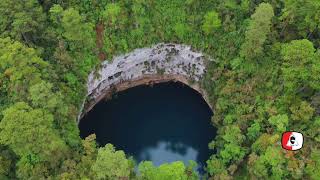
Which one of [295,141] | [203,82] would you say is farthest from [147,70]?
[295,141]

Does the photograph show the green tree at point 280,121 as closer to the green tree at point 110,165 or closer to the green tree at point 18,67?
the green tree at point 110,165

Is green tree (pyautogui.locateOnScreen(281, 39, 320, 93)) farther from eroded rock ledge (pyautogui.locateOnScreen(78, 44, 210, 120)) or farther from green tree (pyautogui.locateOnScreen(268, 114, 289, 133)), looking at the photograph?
eroded rock ledge (pyautogui.locateOnScreen(78, 44, 210, 120))

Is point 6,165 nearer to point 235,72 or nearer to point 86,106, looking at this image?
point 86,106

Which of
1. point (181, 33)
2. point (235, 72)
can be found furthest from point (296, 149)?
point (181, 33)

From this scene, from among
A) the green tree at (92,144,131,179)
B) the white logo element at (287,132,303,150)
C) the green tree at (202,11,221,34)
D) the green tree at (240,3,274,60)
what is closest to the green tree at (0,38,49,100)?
the green tree at (92,144,131,179)

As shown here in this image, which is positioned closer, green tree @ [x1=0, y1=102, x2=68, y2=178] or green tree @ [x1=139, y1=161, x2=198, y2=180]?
green tree @ [x1=0, y1=102, x2=68, y2=178]

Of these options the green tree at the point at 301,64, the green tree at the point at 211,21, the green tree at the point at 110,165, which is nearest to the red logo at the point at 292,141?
the green tree at the point at 301,64
